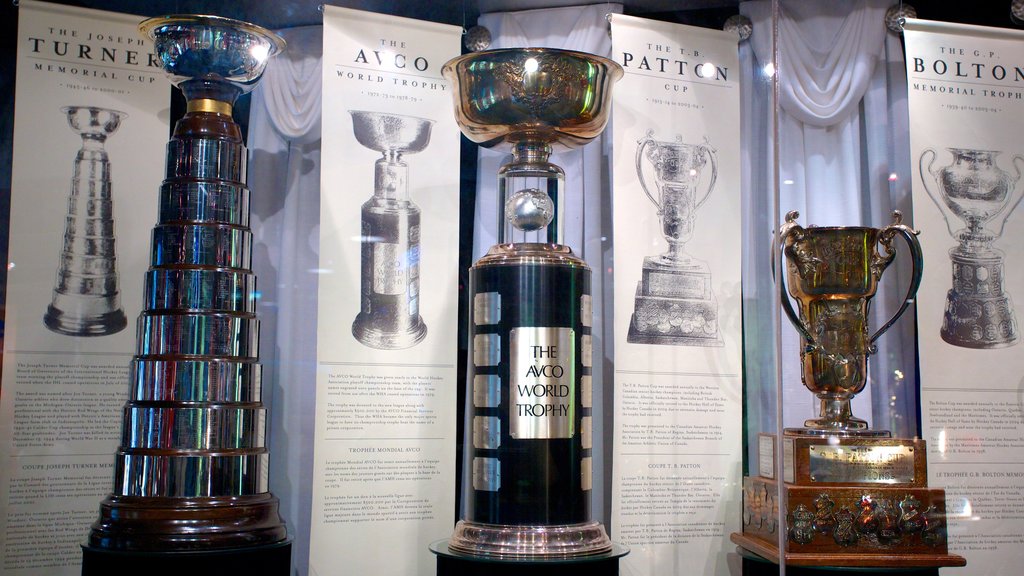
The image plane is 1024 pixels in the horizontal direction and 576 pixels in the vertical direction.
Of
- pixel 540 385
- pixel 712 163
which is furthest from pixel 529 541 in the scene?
pixel 712 163

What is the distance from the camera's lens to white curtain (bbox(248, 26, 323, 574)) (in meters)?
3.23

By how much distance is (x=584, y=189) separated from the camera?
352 centimetres

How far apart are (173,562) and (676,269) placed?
1799 mm

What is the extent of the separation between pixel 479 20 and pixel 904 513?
6.88ft

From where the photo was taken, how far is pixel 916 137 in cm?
335

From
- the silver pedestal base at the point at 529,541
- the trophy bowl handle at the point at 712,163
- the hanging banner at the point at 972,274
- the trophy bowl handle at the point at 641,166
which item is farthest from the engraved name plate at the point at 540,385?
the hanging banner at the point at 972,274

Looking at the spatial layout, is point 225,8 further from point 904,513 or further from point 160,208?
point 904,513

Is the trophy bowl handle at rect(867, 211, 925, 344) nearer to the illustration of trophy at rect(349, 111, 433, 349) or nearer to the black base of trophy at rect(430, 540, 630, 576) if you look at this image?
the black base of trophy at rect(430, 540, 630, 576)

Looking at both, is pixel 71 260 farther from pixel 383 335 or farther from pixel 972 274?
pixel 972 274

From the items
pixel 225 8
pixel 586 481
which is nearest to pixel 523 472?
pixel 586 481

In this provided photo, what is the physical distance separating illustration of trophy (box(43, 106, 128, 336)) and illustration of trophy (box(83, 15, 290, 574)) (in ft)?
1.61

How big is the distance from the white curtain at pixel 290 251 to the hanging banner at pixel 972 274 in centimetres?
197

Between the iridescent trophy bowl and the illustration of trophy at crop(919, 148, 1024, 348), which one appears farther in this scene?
the illustration of trophy at crop(919, 148, 1024, 348)

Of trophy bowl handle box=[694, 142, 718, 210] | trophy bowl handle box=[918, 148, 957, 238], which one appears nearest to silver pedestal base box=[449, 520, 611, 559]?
trophy bowl handle box=[694, 142, 718, 210]
